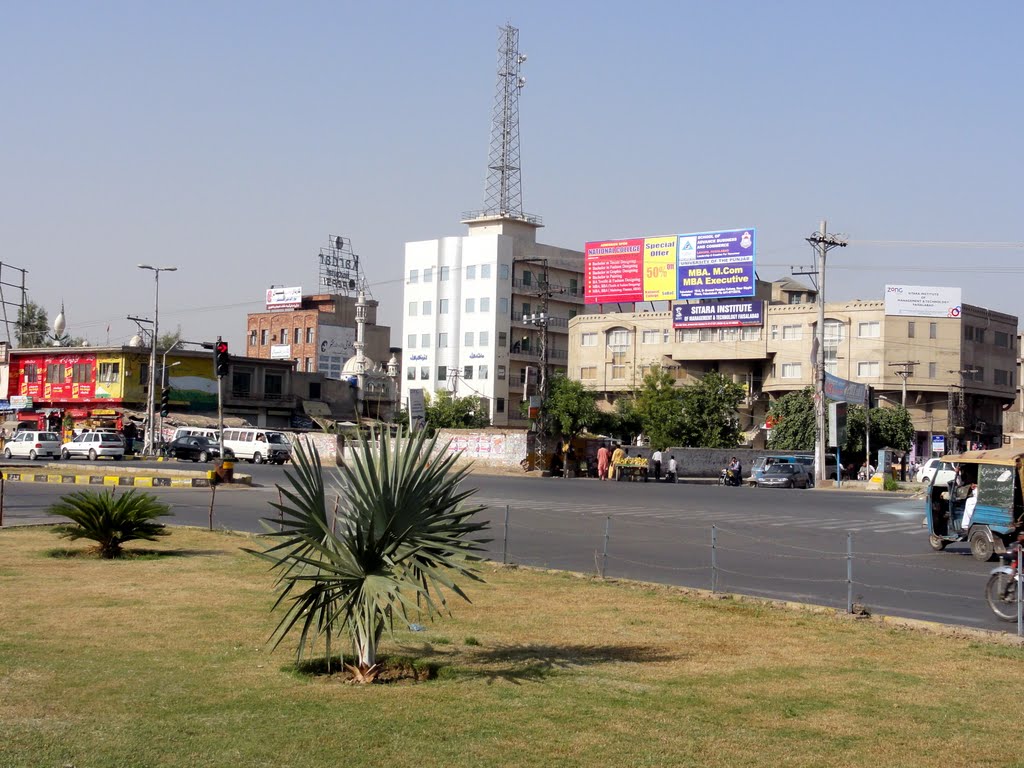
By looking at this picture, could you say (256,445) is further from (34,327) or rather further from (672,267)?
(34,327)

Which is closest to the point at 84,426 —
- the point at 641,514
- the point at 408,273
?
the point at 408,273

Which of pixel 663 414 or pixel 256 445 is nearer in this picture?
pixel 256 445

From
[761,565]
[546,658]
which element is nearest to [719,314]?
[761,565]

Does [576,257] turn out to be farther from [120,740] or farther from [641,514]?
[120,740]

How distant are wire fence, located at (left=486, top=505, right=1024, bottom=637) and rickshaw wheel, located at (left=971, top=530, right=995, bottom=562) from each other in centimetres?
34

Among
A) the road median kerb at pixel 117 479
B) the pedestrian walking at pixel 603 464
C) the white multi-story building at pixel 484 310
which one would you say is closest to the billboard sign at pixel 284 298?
the white multi-story building at pixel 484 310

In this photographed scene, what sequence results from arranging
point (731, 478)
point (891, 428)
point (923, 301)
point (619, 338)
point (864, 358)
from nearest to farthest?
point (731, 478)
point (891, 428)
point (923, 301)
point (864, 358)
point (619, 338)

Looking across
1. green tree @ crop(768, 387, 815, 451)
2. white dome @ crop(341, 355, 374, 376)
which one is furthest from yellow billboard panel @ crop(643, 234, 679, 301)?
white dome @ crop(341, 355, 374, 376)

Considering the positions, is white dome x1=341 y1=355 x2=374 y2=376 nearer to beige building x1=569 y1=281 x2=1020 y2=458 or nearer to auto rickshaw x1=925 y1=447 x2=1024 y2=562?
beige building x1=569 y1=281 x2=1020 y2=458

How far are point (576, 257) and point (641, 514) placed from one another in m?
81.5

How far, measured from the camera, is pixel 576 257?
11144 cm

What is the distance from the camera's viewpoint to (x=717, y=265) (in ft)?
283

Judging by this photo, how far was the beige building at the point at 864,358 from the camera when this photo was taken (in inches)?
3307

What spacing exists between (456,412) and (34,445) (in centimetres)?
3846
